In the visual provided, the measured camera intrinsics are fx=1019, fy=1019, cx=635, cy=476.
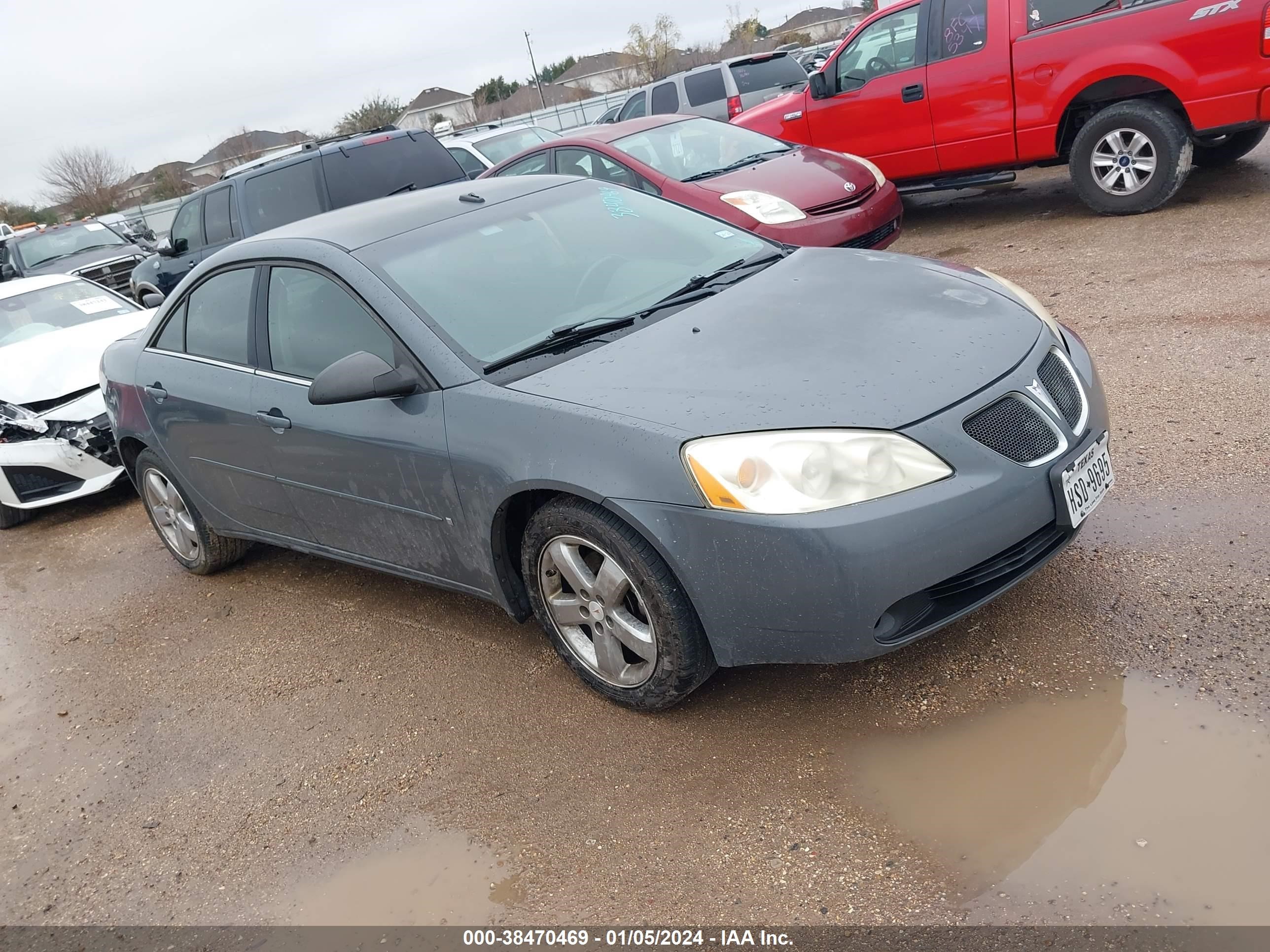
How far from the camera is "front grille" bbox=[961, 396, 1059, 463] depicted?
2809 mm

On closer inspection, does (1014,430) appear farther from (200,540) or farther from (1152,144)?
(1152,144)

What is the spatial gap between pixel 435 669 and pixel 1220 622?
2.68 meters

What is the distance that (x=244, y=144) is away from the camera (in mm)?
68312

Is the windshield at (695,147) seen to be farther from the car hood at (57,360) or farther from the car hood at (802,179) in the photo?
the car hood at (57,360)

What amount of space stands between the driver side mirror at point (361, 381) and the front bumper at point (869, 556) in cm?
94

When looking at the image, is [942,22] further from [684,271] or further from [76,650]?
[76,650]

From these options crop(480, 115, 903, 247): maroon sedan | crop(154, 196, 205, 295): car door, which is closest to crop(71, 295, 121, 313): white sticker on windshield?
crop(154, 196, 205, 295): car door

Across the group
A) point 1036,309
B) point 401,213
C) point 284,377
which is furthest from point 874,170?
point 284,377

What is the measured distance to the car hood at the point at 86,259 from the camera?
15.2 m

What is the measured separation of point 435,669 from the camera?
391 centimetres

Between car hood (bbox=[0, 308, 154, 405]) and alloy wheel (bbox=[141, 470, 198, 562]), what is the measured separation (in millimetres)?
1576

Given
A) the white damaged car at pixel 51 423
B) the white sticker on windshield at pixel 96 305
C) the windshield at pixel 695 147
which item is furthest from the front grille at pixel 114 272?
the windshield at pixel 695 147

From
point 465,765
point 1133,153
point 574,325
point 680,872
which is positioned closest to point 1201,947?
point 680,872

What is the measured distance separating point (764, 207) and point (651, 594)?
477 cm
